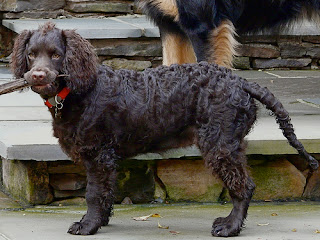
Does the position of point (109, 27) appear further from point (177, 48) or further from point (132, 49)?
point (177, 48)

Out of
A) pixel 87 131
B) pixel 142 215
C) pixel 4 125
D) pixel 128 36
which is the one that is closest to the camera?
pixel 87 131

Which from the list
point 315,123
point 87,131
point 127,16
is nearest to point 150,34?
point 127,16

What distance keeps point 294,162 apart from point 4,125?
5.90 ft

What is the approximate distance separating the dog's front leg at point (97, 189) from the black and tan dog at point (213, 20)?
5.79 ft

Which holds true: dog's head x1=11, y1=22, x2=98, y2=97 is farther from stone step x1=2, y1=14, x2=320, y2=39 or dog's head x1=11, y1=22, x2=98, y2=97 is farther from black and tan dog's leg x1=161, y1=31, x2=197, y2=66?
stone step x1=2, y1=14, x2=320, y2=39

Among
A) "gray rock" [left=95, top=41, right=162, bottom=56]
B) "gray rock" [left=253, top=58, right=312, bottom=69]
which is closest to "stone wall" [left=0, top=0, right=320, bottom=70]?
"gray rock" [left=253, top=58, right=312, bottom=69]

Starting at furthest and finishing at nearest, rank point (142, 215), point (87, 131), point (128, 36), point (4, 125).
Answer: point (128, 36), point (4, 125), point (142, 215), point (87, 131)

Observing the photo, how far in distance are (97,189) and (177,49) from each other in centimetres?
229

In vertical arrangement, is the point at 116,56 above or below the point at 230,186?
above

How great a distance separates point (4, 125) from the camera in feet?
15.2

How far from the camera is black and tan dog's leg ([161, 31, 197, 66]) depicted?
5.63m

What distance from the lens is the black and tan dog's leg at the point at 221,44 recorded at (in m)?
5.16

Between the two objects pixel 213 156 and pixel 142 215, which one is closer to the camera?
pixel 213 156

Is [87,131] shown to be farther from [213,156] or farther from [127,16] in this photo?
[127,16]
